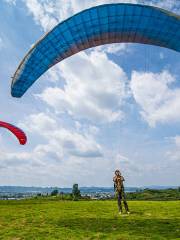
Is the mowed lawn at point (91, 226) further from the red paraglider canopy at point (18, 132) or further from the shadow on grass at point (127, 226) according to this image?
the red paraglider canopy at point (18, 132)

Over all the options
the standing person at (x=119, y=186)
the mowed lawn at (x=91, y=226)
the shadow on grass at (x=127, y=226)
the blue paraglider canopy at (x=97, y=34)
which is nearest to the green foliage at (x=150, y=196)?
the standing person at (x=119, y=186)

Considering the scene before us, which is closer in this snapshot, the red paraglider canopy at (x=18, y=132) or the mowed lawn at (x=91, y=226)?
the mowed lawn at (x=91, y=226)

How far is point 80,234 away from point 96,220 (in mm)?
3406

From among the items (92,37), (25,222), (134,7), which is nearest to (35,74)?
(92,37)

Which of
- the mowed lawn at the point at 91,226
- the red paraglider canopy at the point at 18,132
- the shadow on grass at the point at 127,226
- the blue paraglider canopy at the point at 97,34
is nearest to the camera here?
the mowed lawn at the point at 91,226

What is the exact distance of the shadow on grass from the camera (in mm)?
13094

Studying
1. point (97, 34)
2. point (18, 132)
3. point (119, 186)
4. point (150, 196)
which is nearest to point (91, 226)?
point (119, 186)

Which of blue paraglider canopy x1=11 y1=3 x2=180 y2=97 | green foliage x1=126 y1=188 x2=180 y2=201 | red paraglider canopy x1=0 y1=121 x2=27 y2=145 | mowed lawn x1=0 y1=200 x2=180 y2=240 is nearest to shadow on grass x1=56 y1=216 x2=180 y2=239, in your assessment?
mowed lawn x1=0 y1=200 x2=180 y2=240

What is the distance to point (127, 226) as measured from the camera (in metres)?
14.4

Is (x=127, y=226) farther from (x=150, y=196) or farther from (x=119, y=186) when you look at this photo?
(x=150, y=196)

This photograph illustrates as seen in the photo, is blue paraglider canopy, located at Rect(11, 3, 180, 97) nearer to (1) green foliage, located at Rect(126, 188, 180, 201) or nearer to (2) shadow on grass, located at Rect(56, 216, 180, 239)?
(2) shadow on grass, located at Rect(56, 216, 180, 239)

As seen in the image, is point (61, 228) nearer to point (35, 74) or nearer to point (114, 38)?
point (35, 74)

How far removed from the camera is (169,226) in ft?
47.3

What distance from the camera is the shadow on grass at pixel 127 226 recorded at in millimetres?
13094
